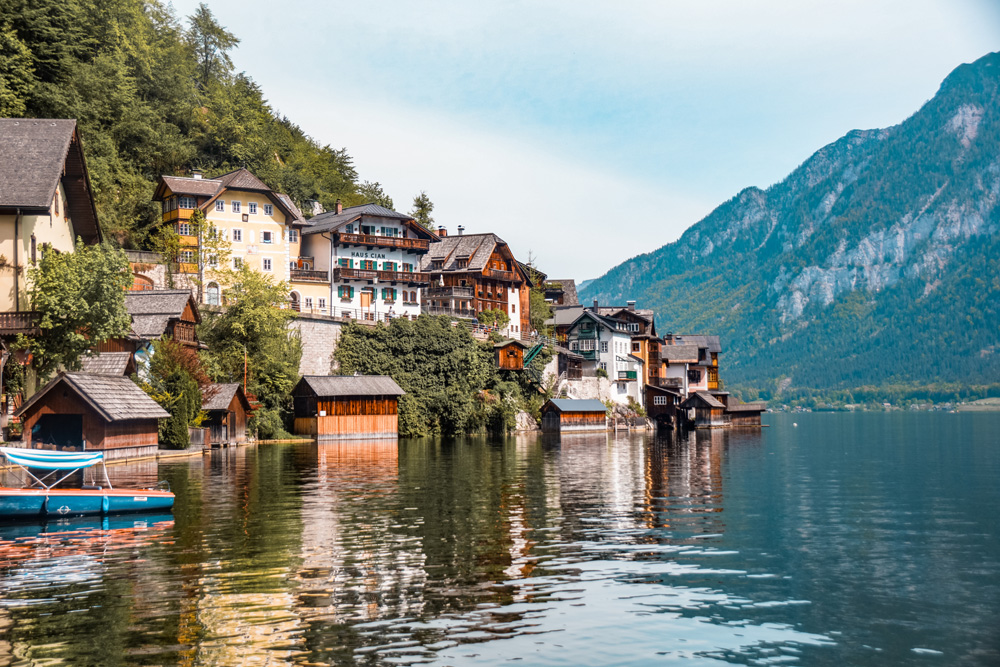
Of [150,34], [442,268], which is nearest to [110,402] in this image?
[442,268]

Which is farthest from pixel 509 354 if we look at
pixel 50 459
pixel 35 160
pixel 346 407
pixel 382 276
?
pixel 50 459

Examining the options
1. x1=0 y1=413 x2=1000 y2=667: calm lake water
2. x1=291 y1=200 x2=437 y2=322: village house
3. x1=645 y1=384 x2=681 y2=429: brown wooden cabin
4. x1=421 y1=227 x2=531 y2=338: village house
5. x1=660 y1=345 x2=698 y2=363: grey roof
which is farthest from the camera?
x1=660 y1=345 x2=698 y2=363: grey roof

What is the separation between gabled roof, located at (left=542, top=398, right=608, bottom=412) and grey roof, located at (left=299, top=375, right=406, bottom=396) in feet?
86.4

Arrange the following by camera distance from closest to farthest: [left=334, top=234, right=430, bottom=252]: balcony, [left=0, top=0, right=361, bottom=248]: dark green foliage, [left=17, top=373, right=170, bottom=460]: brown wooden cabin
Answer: [left=17, top=373, right=170, bottom=460]: brown wooden cabin < [left=0, top=0, right=361, bottom=248]: dark green foliage < [left=334, top=234, right=430, bottom=252]: balcony

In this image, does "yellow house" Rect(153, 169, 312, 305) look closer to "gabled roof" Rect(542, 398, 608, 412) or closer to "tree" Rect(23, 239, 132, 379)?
"gabled roof" Rect(542, 398, 608, 412)

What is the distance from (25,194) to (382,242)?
2068 inches

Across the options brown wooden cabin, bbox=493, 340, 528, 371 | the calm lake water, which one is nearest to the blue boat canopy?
the calm lake water

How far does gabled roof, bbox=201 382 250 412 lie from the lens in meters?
59.4

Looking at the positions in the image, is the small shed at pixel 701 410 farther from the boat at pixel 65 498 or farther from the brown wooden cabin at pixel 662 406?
the boat at pixel 65 498

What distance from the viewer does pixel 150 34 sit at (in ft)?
346

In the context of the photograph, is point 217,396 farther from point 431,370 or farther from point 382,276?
point 382,276

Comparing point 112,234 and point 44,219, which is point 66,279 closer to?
point 44,219

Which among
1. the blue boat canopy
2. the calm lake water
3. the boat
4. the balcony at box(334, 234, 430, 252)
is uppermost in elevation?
the balcony at box(334, 234, 430, 252)

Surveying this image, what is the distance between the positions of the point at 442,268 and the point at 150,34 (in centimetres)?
4537
